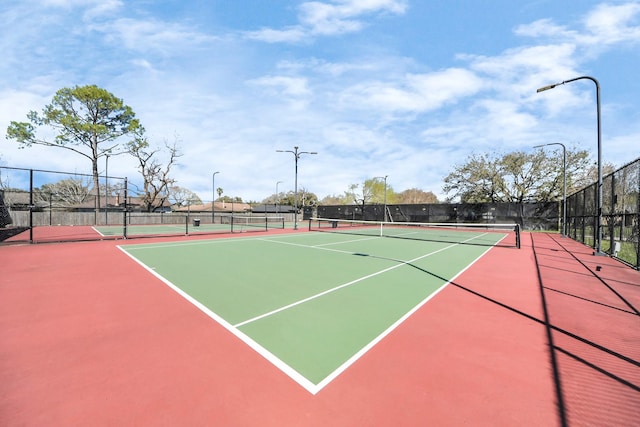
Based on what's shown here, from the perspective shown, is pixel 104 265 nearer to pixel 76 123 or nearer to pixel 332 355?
pixel 332 355

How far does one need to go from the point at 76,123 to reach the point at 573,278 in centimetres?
4314

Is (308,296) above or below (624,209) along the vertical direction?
below

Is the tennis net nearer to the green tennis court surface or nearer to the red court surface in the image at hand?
the green tennis court surface

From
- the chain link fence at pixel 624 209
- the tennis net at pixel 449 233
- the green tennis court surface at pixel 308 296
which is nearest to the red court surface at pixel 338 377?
the green tennis court surface at pixel 308 296

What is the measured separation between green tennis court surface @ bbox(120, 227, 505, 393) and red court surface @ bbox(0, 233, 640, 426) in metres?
0.25

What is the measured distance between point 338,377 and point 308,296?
2884 mm

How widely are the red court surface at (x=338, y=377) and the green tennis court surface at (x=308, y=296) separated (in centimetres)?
25

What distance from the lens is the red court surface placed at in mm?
2625

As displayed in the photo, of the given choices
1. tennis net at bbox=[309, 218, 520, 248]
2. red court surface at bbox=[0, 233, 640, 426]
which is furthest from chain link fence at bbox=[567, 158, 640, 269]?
red court surface at bbox=[0, 233, 640, 426]

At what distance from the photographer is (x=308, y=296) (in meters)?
5.98

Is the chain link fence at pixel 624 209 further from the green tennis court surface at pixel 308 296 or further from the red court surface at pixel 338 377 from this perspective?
the red court surface at pixel 338 377

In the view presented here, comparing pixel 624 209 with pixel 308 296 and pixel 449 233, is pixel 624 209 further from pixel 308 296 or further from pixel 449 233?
pixel 449 233

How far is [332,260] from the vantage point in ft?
34.0

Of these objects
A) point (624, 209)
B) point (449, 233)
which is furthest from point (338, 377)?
point (449, 233)
